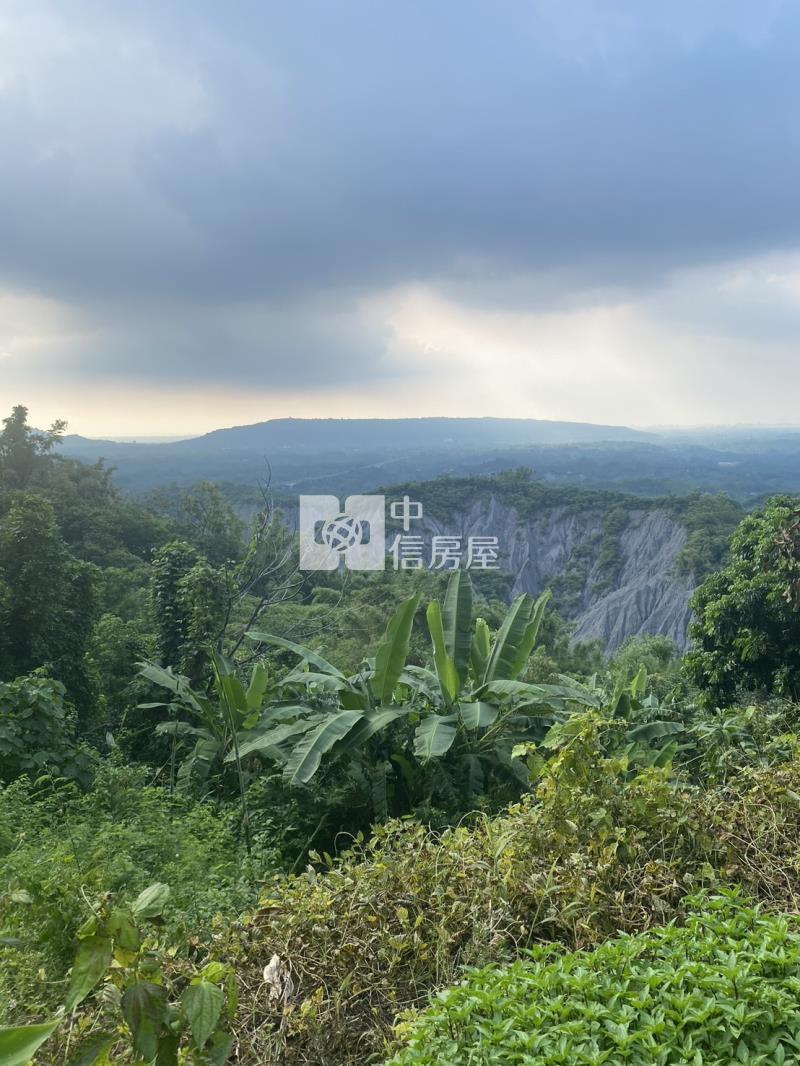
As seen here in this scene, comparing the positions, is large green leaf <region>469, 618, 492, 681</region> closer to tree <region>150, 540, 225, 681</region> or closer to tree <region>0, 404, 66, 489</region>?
tree <region>150, 540, 225, 681</region>

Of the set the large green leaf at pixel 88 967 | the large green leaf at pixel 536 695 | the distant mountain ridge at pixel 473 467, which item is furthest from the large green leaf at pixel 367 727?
the distant mountain ridge at pixel 473 467

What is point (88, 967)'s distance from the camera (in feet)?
5.14

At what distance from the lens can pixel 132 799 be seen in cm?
475

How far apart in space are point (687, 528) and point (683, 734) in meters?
44.3

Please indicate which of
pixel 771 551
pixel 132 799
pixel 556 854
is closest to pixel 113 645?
pixel 132 799

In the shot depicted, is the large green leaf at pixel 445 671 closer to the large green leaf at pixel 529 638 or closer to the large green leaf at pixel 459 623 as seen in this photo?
the large green leaf at pixel 459 623

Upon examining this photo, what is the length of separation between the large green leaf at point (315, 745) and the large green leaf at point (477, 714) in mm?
627

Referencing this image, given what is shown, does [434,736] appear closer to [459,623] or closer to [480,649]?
[459,623]

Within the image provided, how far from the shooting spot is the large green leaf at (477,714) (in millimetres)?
4551

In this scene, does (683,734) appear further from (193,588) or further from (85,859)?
(193,588)

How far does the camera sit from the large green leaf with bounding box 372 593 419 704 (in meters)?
A: 4.98

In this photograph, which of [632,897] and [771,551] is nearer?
[632,897]

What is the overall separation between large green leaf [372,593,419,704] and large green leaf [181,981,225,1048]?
3493mm

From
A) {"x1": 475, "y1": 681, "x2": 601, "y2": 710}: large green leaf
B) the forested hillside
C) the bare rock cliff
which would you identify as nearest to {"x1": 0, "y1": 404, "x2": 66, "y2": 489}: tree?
the forested hillside
